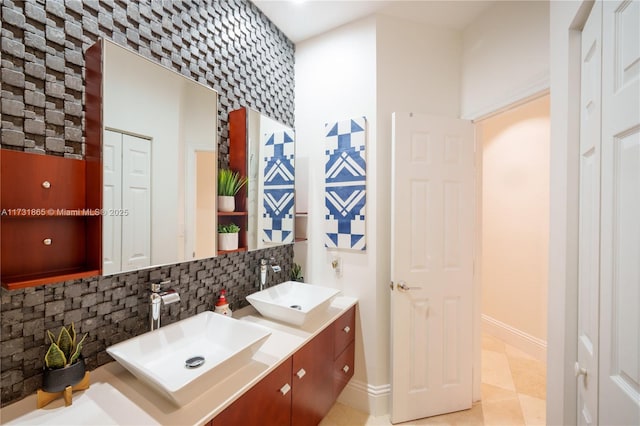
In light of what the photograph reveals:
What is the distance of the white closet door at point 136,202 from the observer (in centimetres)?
111

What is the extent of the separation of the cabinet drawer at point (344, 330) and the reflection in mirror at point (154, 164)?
36.4 inches

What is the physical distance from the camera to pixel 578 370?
912 millimetres

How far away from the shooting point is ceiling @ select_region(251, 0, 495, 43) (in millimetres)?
1883

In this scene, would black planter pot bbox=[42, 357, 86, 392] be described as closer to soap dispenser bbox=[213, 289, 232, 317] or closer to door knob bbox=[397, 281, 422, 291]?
soap dispenser bbox=[213, 289, 232, 317]

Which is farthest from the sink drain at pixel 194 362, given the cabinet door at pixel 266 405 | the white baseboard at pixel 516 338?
the white baseboard at pixel 516 338

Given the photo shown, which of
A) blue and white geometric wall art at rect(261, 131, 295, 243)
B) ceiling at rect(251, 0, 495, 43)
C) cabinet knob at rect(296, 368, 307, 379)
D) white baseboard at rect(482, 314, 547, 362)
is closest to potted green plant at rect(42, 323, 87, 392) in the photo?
cabinet knob at rect(296, 368, 307, 379)

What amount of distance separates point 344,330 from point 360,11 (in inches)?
89.5

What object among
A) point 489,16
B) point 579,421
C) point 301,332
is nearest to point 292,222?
point 301,332

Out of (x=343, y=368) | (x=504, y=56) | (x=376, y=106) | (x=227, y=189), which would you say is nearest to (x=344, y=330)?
(x=343, y=368)

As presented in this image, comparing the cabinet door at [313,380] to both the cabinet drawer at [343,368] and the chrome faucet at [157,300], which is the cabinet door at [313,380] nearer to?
the cabinet drawer at [343,368]

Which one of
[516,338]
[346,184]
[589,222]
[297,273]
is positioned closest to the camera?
[589,222]

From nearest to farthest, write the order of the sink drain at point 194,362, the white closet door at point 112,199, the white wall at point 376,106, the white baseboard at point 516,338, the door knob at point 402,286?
the white closet door at point 112,199
the sink drain at point 194,362
the door knob at point 402,286
the white wall at point 376,106
the white baseboard at point 516,338

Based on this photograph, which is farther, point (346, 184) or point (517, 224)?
point (517, 224)

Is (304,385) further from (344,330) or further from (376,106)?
(376,106)
